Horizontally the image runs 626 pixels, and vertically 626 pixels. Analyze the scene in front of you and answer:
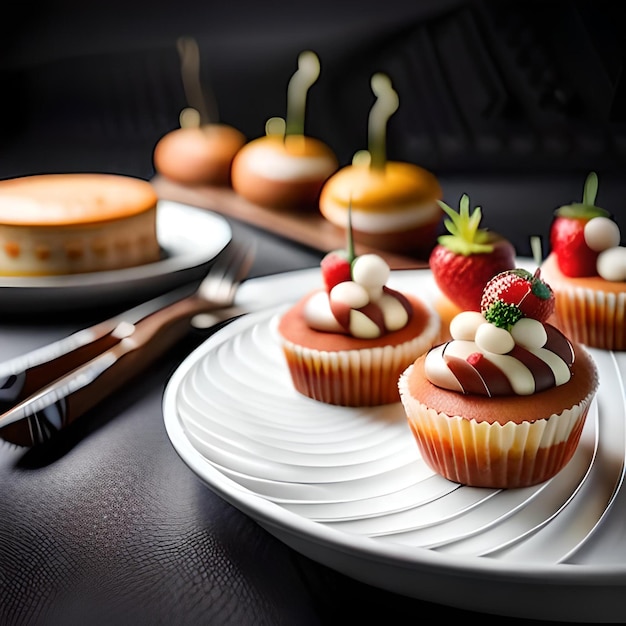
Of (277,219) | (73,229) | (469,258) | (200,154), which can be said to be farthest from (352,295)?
(200,154)

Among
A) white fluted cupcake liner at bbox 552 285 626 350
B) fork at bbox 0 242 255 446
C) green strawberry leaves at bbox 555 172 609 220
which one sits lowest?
white fluted cupcake liner at bbox 552 285 626 350

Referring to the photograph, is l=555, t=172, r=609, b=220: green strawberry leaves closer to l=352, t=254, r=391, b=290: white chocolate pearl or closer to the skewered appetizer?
l=352, t=254, r=391, b=290: white chocolate pearl

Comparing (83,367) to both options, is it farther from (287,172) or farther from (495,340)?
(287,172)

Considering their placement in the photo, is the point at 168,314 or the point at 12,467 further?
the point at 168,314

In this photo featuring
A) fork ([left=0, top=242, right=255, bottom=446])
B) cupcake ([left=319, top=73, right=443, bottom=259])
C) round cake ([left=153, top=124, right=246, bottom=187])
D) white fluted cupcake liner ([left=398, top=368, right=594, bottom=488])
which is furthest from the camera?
round cake ([left=153, top=124, right=246, bottom=187])

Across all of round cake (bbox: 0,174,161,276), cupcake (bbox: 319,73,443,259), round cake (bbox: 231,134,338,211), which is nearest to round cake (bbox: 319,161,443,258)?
cupcake (bbox: 319,73,443,259)

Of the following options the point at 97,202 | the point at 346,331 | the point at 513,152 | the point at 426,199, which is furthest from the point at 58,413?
the point at 513,152

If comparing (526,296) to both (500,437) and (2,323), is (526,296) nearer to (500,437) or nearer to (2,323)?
(500,437)
